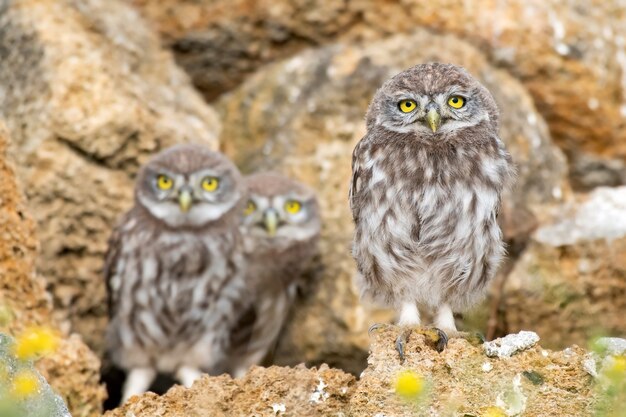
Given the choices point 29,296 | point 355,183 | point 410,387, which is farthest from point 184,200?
point 410,387

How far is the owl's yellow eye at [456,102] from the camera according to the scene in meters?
5.16

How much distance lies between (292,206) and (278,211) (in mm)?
124

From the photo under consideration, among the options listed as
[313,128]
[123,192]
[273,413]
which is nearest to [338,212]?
[313,128]

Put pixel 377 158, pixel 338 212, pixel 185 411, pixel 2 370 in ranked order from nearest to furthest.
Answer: pixel 2 370
pixel 185 411
pixel 377 158
pixel 338 212

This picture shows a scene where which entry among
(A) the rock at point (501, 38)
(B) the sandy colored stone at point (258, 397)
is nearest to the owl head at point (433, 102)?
(B) the sandy colored stone at point (258, 397)

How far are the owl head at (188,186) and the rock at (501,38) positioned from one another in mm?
1378

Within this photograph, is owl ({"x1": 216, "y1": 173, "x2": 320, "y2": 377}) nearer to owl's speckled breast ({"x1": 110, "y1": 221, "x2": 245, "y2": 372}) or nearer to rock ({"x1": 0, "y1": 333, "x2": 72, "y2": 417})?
owl's speckled breast ({"x1": 110, "y1": 221, "x2": 245, "y2": 372})

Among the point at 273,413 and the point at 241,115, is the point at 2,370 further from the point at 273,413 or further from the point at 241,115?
the point at 241,115

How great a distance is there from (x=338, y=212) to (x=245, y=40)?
1483 mm

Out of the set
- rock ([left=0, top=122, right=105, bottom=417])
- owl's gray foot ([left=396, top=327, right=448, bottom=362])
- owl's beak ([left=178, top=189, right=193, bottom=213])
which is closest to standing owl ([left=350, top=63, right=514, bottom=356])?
owl's gray foot ([left=396, top=327, right=448, bottom=362])

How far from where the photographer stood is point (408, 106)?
518 cm

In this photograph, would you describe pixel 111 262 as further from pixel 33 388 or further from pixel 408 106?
pixel 33 388

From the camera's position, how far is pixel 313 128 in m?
8.28

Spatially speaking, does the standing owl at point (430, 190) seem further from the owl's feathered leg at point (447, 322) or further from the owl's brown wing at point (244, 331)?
the owl's brown wing at point (244, 331)
